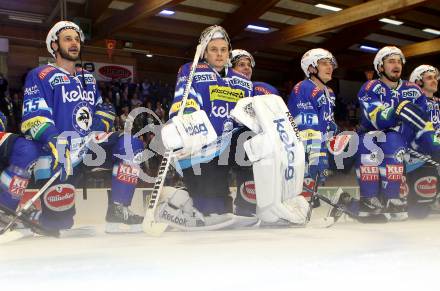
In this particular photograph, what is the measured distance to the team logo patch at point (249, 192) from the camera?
139 inches

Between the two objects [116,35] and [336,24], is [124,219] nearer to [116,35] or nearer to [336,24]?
[336,24]

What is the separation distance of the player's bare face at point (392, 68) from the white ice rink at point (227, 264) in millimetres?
1997

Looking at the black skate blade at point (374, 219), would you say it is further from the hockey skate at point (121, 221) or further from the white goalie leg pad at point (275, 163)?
the hockey skate at point (121, 221)

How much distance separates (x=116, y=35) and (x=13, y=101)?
3474 millimetres

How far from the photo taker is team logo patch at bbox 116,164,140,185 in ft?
9.95

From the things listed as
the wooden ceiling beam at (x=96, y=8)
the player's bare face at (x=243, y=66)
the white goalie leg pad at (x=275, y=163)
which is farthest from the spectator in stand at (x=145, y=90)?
the white goalie leg pad at (x=275, y=163)

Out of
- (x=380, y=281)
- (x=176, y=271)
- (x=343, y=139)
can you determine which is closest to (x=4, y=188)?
(x=176, y=271)

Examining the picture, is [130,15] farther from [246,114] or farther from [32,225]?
[32,225]

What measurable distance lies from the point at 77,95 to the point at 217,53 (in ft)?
3.06

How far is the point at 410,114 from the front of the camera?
3721mm

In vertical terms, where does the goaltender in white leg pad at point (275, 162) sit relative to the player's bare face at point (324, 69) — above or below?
below

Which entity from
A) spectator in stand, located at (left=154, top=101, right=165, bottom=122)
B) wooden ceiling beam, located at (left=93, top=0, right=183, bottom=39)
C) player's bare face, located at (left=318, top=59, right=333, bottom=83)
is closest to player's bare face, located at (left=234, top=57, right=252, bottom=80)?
player's bare face, located at (left=318, top=59, right=333, bottom=83)

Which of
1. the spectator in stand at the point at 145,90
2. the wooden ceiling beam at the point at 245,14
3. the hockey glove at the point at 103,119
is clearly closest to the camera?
the hockey glove at the point at 103,119

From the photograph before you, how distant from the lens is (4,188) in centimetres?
285
